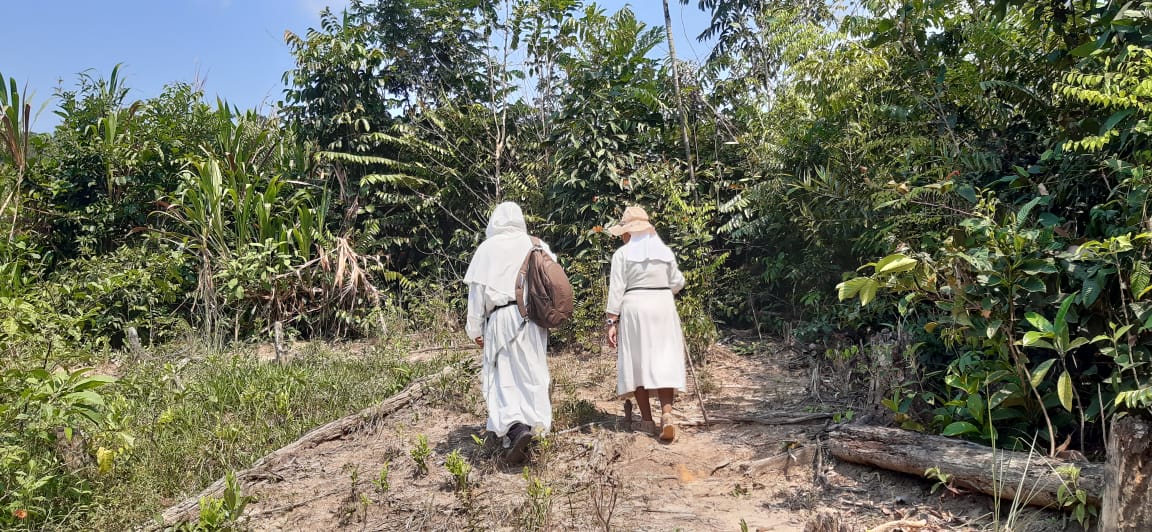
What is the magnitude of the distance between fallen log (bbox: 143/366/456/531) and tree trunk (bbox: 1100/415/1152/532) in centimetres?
423

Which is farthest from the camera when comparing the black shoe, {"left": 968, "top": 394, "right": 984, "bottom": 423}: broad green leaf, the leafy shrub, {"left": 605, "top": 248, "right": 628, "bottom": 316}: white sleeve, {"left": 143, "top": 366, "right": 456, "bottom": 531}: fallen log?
{"left": 605, "top": 248, "right": 628, "bottom": 316}: white sleeve

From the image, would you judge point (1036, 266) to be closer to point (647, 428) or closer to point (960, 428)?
point (960, 428)

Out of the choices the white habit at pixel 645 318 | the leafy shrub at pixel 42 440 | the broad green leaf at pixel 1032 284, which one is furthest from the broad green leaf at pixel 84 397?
the broad green leaf at pixel 1032 284

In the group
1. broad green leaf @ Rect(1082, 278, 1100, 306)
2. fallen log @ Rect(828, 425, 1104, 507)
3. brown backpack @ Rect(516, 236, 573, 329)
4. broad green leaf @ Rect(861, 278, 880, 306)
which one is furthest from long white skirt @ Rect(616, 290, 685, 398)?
broad green leaf @ Rect(1082, 278, 1100, 306)

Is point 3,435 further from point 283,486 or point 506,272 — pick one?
point 506,272

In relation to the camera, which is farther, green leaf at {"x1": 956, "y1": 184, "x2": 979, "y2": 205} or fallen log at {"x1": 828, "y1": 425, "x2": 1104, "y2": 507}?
green leaf at {"x1": 956, "y1": 184, "x2": 979, "y2": 205}

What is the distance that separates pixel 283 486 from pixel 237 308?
4.06 m

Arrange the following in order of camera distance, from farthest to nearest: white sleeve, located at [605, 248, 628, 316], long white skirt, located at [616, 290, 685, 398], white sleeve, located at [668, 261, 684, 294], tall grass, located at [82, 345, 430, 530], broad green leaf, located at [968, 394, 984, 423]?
white sleeve, located at [668, 261, 684, 294]
white sleeve, located at [605, 248, 628, 316]
long white skirt, located at [616, 290, 685, 398]
tall grass, located at [82, 345, 430, 530]
broad green leaf, located at [968, 394, 984, 423]

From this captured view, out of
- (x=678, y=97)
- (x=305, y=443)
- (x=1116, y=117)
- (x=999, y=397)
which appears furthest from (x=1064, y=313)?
(x=678, y=97)

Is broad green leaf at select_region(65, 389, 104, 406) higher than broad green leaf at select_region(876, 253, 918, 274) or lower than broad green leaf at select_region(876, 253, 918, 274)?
lower

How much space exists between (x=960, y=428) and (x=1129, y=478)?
88 cm

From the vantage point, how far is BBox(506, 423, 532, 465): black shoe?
439 centimetres

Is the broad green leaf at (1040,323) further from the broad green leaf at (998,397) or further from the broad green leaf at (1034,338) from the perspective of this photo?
the broad green leaf at (998,397)

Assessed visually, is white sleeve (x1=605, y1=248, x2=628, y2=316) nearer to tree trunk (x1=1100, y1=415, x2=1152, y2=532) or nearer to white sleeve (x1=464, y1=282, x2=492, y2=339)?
white sleeve (x1=464, y1=282, x2=492, y2=339)
